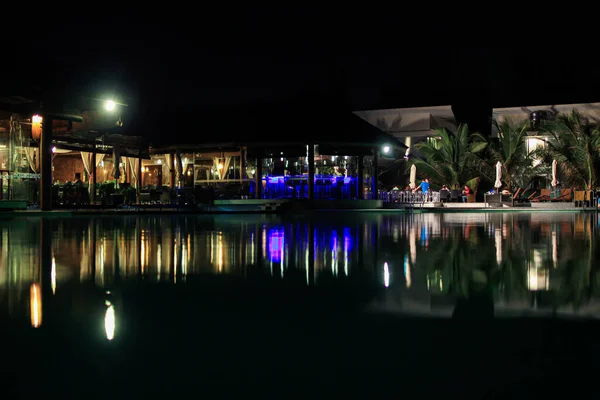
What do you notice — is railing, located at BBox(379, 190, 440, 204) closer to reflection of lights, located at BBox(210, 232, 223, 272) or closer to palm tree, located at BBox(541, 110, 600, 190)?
palm tree, located at BBox(541, 110, 600, 190)

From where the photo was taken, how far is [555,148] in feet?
106

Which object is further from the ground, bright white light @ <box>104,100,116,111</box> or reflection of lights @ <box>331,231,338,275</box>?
bright white light @ <box>104,100,116,111</box>

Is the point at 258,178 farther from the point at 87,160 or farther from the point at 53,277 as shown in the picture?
the point at 53,277

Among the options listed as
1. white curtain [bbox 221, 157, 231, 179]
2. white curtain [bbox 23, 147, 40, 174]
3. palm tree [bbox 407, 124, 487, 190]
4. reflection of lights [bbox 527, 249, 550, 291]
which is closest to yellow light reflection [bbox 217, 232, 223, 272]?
reflection of lights [bbox 527, 249, 550, 291]

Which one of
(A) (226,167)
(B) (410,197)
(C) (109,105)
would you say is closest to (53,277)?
(C) (109,105)

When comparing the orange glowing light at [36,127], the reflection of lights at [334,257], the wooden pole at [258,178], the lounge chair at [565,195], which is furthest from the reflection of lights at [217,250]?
the lounge chair at [565,195]

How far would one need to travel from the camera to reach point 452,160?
33156 mm

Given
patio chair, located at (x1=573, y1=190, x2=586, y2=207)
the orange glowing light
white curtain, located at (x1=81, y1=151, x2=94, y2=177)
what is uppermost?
the orange glowing light

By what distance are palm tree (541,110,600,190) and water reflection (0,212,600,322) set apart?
76.2 ft

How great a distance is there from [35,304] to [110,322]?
2.89 ft

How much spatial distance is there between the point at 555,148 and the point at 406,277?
29.8 meters

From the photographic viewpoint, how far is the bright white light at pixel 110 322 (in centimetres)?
325

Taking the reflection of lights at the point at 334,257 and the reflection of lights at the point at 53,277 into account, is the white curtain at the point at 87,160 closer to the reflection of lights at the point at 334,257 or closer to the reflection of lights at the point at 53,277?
the reflection of lights at the point at 334,257

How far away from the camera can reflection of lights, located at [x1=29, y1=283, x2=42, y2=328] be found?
11.8 feet
